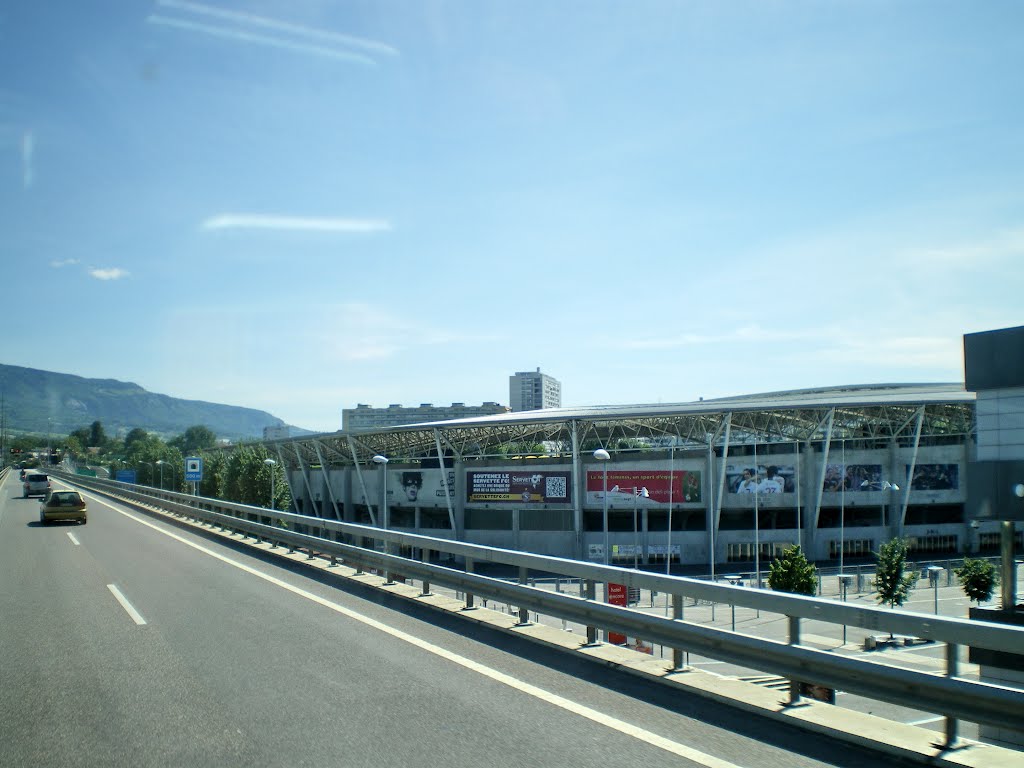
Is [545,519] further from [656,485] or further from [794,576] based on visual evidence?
[794,576]

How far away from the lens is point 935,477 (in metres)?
59.1

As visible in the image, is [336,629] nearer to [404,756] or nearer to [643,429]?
[404,756]

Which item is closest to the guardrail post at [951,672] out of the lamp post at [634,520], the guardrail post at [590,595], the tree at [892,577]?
the guardrail post at [590,595]

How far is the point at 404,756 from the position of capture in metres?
5.10

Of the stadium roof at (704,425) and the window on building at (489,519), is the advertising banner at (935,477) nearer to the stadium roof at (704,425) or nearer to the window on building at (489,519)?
the stadium roof at (704,425)

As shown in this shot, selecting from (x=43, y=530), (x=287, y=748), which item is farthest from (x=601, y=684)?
(x=43, y=530)

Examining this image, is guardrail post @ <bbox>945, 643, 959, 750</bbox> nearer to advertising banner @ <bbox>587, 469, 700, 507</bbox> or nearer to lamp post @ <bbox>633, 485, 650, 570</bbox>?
lamp post @ <bbox>633, 485, 650, 570</bbox>

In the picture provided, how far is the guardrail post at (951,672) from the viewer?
15.5 feet

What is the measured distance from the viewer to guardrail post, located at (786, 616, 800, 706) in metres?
5.84

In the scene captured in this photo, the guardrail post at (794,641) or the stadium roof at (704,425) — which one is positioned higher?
the stadium roof at (704,425)

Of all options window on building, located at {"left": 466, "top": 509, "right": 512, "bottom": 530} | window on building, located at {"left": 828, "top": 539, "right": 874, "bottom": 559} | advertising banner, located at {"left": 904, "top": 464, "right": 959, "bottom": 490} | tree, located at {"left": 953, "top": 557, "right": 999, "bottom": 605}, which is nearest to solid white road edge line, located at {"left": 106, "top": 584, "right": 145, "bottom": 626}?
tree, located at {"left": 953, "top": 557, "right": 999, "bottom": 605}

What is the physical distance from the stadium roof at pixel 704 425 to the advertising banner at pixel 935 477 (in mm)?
2437

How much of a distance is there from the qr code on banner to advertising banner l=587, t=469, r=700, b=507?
3.18 metres

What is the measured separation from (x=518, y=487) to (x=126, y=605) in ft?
159
